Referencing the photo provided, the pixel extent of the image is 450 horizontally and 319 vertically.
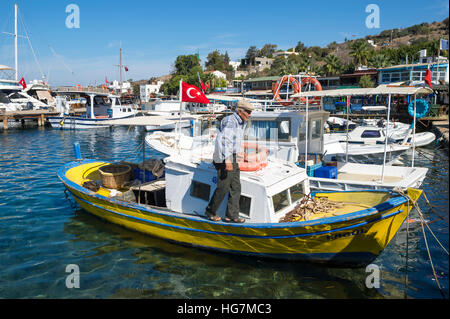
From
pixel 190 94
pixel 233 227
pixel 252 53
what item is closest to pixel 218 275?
pixel 233 227

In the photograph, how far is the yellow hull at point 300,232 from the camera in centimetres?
654

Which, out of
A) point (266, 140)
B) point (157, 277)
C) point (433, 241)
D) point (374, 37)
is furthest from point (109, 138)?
point (374, 37)

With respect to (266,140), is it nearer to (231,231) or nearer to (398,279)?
(231,231)

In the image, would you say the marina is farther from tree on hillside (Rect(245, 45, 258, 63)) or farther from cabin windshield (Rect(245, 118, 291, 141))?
tree on hillside (Rect(245, 45, 258, 63))

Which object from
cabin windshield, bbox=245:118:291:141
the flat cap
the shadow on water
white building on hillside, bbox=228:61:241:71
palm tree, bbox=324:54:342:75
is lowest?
the shadow on water

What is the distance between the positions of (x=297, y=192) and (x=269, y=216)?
140 centimetres

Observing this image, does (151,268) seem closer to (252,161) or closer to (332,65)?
(252,161)

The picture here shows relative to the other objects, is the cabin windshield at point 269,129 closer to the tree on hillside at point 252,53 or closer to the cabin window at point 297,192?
the cabin window at point 297,192

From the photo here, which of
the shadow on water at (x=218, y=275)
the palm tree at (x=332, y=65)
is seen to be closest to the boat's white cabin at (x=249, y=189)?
the shadow on water at (x=218, y=275)

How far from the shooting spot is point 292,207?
7.87 meters

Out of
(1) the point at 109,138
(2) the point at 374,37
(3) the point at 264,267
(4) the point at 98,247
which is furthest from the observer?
(2) the point at 374,37

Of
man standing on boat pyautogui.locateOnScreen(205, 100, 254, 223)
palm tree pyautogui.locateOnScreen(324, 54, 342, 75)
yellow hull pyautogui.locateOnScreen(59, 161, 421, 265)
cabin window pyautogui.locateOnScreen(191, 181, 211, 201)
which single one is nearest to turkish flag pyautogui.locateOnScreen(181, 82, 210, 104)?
cabin window pyautogui.locateOnScreen(191, 181, 211, 201)

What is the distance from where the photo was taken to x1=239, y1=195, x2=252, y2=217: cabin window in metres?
7.38
